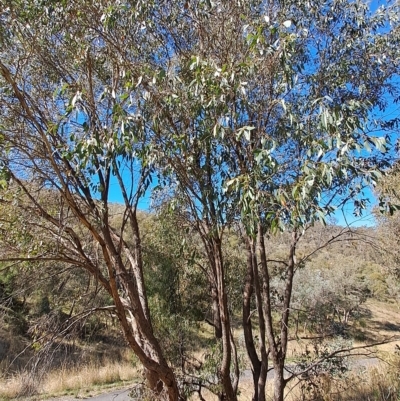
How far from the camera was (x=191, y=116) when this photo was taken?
3760mm

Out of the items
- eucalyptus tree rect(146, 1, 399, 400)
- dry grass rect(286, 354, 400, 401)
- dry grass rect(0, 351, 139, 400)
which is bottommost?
dry grass rect(286, 354, 400, 401)

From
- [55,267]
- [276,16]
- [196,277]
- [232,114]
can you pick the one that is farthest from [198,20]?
[196,277]

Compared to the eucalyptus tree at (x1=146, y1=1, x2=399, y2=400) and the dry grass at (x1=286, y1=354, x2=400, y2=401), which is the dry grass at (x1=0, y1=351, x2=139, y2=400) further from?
the eucalyptus tree at (x1=146, y1=1, x2=399, y2=400)

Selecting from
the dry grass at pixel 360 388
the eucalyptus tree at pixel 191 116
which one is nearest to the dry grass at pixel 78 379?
the dry grass at pixel 360 388

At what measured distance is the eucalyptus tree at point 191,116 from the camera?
10.1 ft

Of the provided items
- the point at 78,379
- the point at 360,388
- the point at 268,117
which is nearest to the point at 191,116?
the point at 268,117

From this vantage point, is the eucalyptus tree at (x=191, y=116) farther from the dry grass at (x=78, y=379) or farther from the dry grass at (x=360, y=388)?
the dry grass at (x=78, y=379)

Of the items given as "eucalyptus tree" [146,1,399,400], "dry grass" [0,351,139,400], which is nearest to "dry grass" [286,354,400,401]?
"eucalyptus tree" [146,1,399,400]

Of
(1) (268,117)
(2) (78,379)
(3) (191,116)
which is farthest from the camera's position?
(2) (78,379)

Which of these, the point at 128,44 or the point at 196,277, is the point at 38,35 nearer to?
the point at 128,44

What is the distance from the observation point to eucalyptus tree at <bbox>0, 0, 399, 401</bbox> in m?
3.07

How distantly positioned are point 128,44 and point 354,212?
3.58 meters

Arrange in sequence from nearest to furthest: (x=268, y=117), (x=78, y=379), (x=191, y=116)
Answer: (x=191, y=116), (x=268, y=117), (x=78, y=379)

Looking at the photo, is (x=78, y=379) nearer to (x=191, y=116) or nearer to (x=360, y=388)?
(x=360, y=388)
